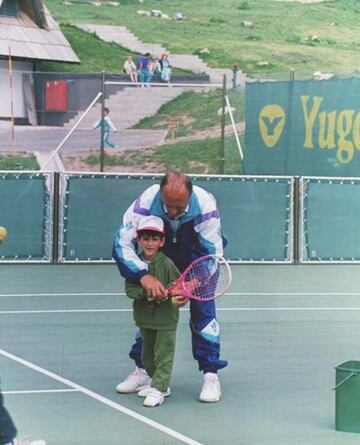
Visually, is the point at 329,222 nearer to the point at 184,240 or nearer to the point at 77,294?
the point at 77,294

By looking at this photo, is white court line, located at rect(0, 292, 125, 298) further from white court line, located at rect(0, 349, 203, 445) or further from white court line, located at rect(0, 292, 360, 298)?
white court line, located at rect(0, 349, 203, 445)

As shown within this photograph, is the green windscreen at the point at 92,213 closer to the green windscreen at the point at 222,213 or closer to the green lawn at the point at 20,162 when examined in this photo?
the green windscreen at the point at 222,213

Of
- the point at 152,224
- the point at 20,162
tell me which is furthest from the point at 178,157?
the point at 152,224

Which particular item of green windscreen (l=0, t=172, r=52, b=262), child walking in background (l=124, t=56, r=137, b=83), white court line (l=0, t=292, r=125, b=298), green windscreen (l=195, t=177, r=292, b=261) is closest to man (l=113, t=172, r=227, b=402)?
white court line (l=0, t=292, r=125, b=298)

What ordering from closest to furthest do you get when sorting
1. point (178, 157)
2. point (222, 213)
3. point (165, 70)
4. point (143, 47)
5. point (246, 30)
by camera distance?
point (222, 213) < point (178, 157) < point (165, 70) < point (143, 47) < point (246, 30)

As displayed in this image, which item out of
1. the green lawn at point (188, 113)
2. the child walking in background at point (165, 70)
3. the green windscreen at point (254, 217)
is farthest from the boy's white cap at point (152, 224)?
the child walking in background at point (165, 70)

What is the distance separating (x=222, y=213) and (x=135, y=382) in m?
9.46

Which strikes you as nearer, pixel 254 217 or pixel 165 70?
pixel 254 217

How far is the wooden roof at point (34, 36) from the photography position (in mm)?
38406

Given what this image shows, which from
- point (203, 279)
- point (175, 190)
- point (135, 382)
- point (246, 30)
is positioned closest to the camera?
point (175, 190)

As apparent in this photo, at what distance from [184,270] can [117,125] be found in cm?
2442

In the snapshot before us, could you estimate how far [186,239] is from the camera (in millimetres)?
8781

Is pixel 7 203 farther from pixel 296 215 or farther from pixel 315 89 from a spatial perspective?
pixel 315 89

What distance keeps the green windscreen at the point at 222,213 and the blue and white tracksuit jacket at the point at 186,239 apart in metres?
9.30
